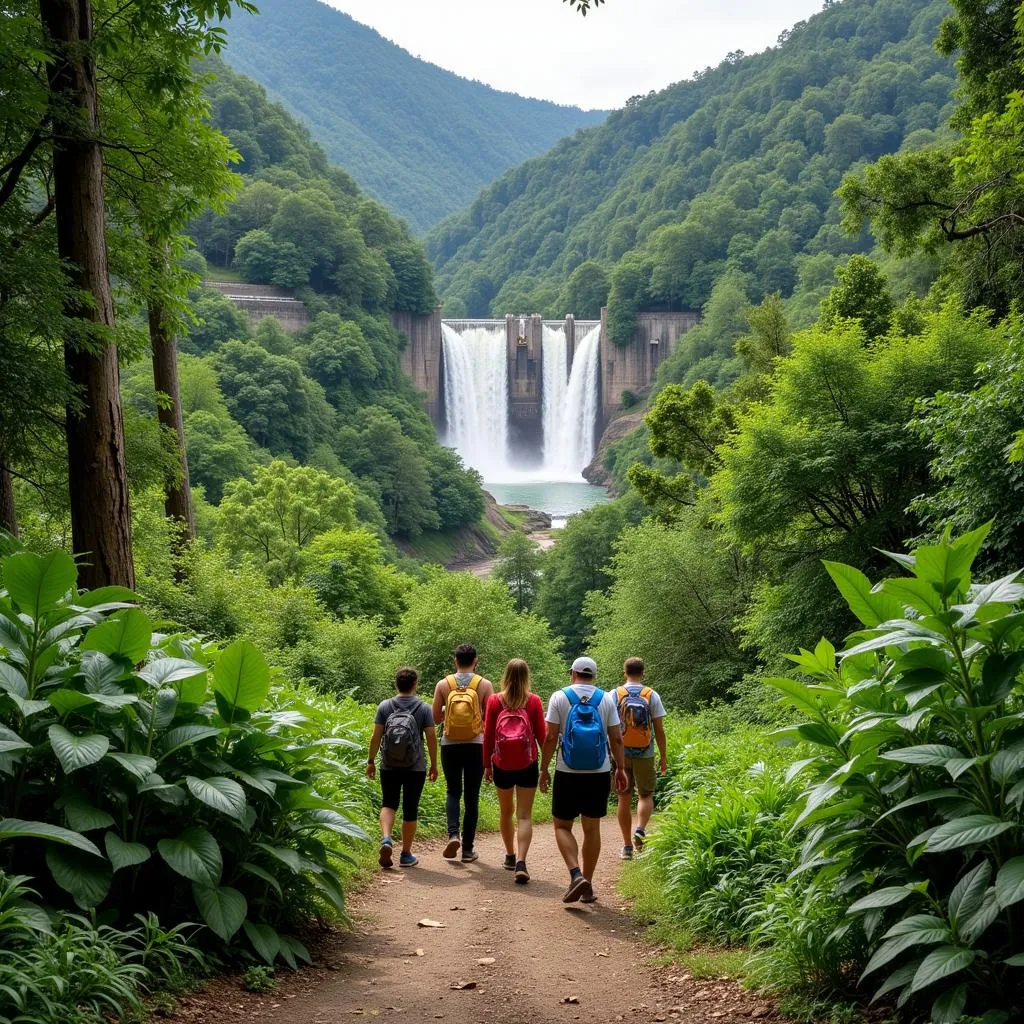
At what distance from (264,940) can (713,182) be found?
133 metres

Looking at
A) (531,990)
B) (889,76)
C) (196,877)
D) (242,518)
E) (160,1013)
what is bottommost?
(242,518)

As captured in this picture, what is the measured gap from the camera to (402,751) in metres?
7.31

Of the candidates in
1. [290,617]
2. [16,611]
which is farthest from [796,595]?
[16,611]

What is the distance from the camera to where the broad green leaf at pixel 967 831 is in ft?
11.3

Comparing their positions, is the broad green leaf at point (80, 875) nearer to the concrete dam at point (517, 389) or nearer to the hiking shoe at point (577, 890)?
the hiking shoe at point (577, 890)

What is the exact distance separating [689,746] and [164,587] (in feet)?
28.7

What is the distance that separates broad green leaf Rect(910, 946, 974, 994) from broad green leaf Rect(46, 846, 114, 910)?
9.26ft

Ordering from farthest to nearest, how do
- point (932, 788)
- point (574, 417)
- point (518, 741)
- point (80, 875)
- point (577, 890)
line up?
point (574, 417) → point (518, 741) → point (577, 890) → point (80, 875) → point (932, 788)

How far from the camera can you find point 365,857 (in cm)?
736

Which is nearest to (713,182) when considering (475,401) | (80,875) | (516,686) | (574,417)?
(574,417)

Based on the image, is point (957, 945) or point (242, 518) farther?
point (242, 518)

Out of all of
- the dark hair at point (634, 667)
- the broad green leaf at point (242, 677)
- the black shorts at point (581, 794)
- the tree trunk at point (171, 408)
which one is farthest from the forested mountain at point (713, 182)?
the broad green leaf at point (242, 677)

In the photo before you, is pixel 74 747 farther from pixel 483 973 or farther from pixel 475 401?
pixel 475 401

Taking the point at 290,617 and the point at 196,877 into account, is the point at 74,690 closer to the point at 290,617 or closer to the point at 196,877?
the point at 196,877
